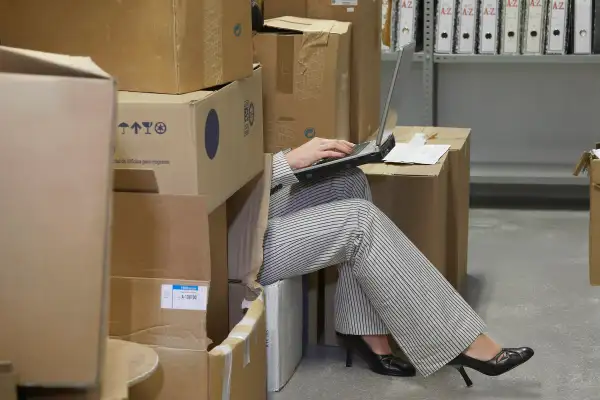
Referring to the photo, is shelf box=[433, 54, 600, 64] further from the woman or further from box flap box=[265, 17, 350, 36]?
the woman

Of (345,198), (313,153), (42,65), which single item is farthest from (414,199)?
(42,65)

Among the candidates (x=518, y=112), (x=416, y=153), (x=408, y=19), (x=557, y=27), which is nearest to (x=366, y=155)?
(x=416, y=153)

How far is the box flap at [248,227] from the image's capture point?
2.04m

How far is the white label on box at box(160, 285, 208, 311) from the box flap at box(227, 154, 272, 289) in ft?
1.35

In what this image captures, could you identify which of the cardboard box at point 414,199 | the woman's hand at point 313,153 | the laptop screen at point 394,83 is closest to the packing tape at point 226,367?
the woman's hand at point 313,153

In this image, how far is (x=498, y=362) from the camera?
214cm

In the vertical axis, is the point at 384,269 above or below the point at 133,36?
below

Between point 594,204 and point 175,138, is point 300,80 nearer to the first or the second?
point 175,138

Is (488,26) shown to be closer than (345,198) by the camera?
No

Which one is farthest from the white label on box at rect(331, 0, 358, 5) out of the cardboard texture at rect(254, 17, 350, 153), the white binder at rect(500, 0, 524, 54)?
the white binder at rect(500, 0, 524, 54)

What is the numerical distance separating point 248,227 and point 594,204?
111cm

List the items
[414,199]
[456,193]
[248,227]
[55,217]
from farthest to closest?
1. [456,193]
2. [414,199]
3. [248,227]
4. [55,217]

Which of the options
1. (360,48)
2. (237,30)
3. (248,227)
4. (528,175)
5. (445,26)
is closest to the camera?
(237,30)

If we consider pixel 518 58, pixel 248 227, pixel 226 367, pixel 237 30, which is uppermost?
pixel 518 58
